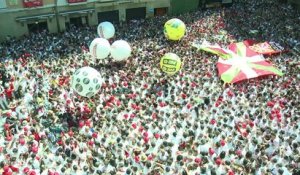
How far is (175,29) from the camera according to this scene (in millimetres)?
20266

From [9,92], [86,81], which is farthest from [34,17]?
[86,81]

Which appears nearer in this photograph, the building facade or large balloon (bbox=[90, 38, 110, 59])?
large balloon (bbox=[90, 38, 110, 59])

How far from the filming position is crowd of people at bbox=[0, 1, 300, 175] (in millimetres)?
11773

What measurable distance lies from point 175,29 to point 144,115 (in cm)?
732

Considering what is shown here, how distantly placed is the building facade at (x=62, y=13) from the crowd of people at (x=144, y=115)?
1636 mm

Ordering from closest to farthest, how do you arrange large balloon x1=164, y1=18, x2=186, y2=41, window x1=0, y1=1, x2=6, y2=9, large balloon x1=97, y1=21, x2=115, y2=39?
1. large balloon x1=97, y1=21, x2=115, y2=39
2. large balloon x1=164, y1=18, x2=186, y2=41
3. window x1=0, y1=1, x2=6, y2=9

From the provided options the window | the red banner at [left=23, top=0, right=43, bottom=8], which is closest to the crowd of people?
the window

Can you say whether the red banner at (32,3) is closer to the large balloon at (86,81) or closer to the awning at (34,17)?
the awning at (34,17)

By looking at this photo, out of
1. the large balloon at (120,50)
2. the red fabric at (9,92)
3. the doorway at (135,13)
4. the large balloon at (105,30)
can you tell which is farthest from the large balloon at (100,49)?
the doorway at (135,13)

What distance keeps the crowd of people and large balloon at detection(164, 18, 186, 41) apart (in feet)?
2.01

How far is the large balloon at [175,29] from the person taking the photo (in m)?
20.3

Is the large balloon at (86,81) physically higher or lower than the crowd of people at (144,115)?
higher

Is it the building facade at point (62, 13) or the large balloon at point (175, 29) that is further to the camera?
the building facade at point (62, 13)

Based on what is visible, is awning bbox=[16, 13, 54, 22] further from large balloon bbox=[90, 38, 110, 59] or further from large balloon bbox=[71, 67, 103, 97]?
large balloon bbox=[71, 67, 103, 97]
